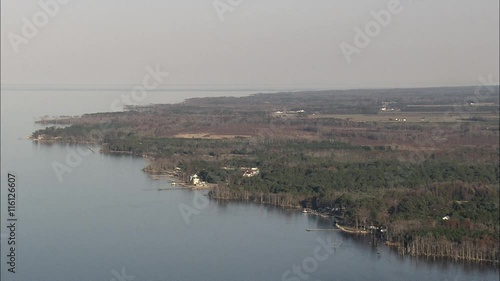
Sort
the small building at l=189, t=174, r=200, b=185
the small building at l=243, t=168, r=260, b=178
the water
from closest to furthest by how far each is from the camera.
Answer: the water
the small building at l=189, t=174, r=200, b=185
the small building at l=243, t=168, r=260, b=178

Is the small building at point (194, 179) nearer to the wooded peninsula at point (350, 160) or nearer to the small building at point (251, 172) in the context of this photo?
the wooded peninsula at point (350, 160)

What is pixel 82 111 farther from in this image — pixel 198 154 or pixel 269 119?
pixel 198 154

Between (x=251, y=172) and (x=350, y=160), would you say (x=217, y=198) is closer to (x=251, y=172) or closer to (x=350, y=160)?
(x=251, y=172)

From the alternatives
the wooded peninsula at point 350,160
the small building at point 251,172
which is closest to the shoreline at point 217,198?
the wooded peninsula at point 350,160

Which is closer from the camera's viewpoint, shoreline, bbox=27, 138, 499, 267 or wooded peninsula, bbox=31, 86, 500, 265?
shoreline, bbox=27, 138, 499, 267

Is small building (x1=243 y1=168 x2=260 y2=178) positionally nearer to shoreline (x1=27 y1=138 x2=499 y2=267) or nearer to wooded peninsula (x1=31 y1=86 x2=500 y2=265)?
wooded peninsula (x1=31 y1=86 x2=500 y2=265)

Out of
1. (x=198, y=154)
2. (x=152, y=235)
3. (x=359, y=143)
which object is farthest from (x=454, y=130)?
(x=152, y=235)

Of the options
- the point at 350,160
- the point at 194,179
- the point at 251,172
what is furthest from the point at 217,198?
the point at 350,160

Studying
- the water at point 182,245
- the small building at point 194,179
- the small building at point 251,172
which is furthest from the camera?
the small building at point 251,172

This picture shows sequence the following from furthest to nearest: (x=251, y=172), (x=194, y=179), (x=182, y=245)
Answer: (x=251, y=172)
(x=194, y=179)
(x=182, y=245)

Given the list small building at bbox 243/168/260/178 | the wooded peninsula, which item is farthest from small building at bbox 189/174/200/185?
small building at bbox 243/168/260/178
